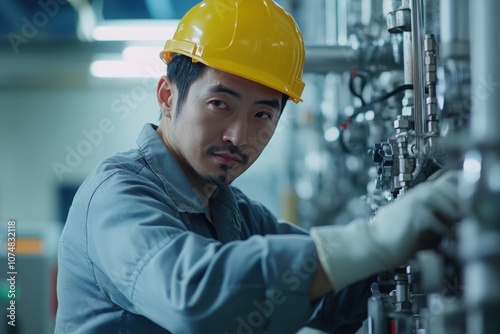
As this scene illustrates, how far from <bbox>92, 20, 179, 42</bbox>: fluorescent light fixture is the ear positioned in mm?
5351

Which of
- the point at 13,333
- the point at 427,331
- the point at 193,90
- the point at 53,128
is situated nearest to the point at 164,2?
the point at 53,128

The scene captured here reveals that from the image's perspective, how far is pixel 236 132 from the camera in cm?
175

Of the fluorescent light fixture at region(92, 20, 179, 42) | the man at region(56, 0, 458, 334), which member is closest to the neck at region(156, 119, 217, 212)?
the man at region(56, 0, 458, 334)

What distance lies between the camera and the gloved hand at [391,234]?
116cm

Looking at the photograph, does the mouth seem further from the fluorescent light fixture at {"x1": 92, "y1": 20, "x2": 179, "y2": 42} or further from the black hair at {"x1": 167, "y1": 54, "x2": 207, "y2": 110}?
the fluorescent light fixture at {"x1": 92, "y1": 20, "x2": 179, "y2": 42}

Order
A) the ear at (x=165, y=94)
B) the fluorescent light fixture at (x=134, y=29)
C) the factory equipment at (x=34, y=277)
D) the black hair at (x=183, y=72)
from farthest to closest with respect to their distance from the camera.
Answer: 1. the fluorescent light fixture at (x=134, y=29)
2. the factory equipment at (x=34, y=277)
3. the ear at (x=165, y=94)
4. the black hair at (x=183, y=72)

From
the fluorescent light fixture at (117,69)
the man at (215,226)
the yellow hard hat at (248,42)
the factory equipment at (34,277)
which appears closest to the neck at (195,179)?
the man at (215,226)

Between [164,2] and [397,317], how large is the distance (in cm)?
626

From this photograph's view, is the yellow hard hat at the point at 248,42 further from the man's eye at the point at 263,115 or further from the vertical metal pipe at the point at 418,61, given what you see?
the vertical metal pipe at the point at 418,61

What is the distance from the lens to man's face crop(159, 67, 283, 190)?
1.76 m

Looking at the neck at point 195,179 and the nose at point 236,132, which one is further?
the neck at point 195,179

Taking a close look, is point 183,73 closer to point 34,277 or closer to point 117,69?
point 34,277

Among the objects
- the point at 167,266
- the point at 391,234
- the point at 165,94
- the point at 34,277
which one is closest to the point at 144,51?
the point at 34,277

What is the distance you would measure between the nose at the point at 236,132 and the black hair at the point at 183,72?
0.54 feet
